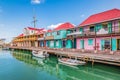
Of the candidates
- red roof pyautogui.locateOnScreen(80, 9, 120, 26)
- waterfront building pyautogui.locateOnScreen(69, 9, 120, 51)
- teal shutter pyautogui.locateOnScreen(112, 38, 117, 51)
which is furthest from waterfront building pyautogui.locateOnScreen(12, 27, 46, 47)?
teal shutter pyautogui.locateOnScreen(112, 38, 117, 51)

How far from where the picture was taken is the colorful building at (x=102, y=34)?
2401 centimetres

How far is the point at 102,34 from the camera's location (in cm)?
2562

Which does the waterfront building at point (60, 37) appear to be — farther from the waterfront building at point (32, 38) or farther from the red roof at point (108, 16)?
the red roof at point (108, 16)

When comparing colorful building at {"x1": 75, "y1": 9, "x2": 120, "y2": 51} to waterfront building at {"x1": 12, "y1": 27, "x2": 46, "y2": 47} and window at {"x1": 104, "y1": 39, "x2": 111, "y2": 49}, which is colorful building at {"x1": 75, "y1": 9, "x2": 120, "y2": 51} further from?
waterfront building at {"x1": 12, "y1": 27, "x2": 46, "y2": 47}

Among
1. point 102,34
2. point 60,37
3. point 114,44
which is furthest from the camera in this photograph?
point 60,37

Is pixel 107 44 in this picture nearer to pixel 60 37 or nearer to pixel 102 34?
pixel 102 34

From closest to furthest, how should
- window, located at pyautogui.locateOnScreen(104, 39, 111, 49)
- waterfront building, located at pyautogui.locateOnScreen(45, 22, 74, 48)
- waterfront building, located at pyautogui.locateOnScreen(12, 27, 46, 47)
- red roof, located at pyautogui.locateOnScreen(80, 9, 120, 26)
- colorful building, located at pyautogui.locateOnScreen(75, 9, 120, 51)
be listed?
colorful building, located at pyautogui.locateOnScreen(75, 9, 120, 51) → window, located at pyautogui.locateOnScreen(104, 39, 111, 49) → red roof, located at pyautogui.locateOnScreen(80, 9, 120, 26) → waterfront building, located at pyautogui.locateOnScreen(45, 22, 74, 48) → waterfront building, located at pyautogui.locateOnScreen(12, 27, 46, 47)

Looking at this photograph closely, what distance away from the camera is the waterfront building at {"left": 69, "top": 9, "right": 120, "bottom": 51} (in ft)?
78.8

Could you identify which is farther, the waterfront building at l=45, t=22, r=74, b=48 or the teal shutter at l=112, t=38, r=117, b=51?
the waterfront building at l=45, t=22, r=74, b=48

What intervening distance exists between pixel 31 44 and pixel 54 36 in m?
23.5

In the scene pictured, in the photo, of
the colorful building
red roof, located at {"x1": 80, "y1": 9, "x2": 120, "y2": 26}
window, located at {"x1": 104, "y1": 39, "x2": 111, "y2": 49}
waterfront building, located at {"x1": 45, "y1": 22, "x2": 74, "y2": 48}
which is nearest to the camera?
the colorful building

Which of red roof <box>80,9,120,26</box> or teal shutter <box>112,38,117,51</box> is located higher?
red roof <box>80,9,120,26</box>

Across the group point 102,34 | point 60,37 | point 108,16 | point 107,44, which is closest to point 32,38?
point 60,37

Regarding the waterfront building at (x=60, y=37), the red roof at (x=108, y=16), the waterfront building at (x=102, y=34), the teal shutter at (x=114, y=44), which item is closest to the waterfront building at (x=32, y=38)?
the waterfront building at (x=60, y=37)
